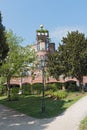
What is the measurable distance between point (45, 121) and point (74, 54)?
71.4 feet

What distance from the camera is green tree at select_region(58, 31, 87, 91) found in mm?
46659

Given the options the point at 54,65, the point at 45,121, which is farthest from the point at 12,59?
the point at 45,121

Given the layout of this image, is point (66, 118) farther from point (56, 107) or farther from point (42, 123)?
point (56, 107)

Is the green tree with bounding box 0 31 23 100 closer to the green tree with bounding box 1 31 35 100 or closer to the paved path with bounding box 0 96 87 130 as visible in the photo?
the green tree with bounding box 1 31 35 100

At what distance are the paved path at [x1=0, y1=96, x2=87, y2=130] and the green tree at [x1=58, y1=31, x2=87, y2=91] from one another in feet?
46.5

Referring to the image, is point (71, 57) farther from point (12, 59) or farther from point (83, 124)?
point (83, 124)

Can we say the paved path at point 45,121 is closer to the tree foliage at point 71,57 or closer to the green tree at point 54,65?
the tree foliage at point 71,57

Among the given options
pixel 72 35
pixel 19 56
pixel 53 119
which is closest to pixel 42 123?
pixel 53 119

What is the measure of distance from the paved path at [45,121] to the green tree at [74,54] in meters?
14.2

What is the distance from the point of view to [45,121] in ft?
86.1

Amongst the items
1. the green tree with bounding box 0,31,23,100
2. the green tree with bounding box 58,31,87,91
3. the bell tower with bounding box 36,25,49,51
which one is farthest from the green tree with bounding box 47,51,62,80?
the bell tower with bounding box 36,25,49,51

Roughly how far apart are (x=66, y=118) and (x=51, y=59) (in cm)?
2245

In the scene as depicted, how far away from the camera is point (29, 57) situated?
156 feet

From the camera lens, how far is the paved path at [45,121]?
77.5ft
